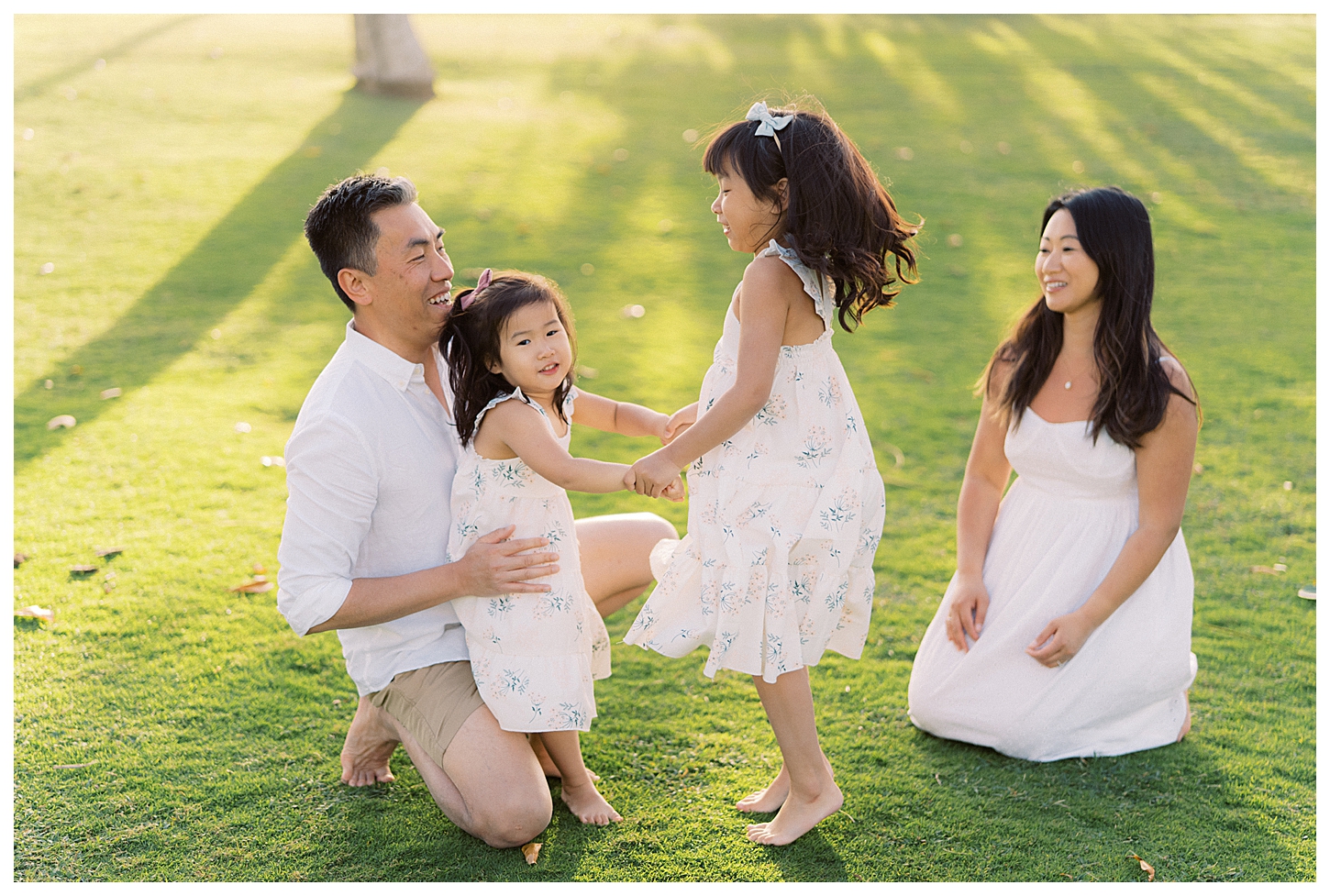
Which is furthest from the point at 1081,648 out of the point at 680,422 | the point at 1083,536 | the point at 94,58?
the point at 94,58

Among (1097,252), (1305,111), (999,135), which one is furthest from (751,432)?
(1305,111)

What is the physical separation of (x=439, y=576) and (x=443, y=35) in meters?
14.3

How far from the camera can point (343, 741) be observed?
3312 mm

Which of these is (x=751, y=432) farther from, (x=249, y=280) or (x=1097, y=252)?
(x=249, y=280)

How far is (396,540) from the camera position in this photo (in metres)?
3.00

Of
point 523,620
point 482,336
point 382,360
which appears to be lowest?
point 523,620

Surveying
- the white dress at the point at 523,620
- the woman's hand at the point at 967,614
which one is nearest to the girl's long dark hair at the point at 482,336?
the white dress at the point at 523,620

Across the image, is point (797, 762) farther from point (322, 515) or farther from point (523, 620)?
point (322, 515)

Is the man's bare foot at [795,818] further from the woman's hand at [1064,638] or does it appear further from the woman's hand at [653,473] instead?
the woman's hand at [653,473]

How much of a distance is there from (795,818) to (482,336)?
1467 millimetres

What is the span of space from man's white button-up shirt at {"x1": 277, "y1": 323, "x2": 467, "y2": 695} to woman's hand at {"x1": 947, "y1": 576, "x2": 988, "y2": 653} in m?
1.45

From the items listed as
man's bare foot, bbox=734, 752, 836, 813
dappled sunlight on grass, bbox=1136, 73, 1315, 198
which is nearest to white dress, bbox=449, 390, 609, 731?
man's bare foot, bbox=734, 752, 836, 813

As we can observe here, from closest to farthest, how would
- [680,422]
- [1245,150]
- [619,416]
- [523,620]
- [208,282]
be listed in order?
[523,620] → [680,422] → [619,416] → [208,282] → [1245,150]

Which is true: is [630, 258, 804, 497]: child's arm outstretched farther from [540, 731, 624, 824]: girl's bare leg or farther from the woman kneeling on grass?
the woman kneeling on grass
